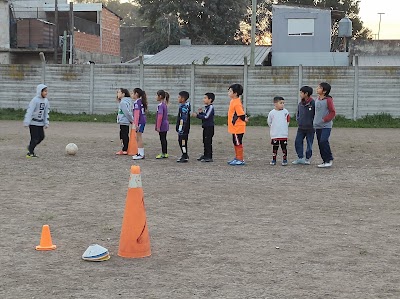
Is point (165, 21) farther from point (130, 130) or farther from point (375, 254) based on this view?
point (375, 254)

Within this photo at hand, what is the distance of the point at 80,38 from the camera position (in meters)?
48.3

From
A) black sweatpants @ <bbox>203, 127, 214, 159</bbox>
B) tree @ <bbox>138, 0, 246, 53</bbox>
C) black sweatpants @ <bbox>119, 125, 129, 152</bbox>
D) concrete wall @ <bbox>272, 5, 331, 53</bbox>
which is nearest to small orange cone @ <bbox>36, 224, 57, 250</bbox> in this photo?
black sweatpants @ <bbox>203, 127, 214, 159</bbox>

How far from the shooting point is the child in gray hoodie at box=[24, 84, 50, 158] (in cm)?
1420

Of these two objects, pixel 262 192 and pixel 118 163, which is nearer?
pixel 262 192

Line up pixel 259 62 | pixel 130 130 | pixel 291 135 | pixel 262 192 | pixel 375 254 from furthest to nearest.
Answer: pixel 259 62 → pixel 291 135 → pixel 130 130 → pixel 262 192 → pixel 375 254

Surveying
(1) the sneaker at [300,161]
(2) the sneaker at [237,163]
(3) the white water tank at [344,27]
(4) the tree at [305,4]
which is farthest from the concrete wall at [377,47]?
(2) the sneaker at [237,163]

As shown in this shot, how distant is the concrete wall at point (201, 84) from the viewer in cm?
2694

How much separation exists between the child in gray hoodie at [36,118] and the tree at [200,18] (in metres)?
40.1

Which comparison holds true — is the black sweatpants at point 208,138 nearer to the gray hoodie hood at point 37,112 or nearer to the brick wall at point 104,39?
the gray hoodie hood at point 37,112

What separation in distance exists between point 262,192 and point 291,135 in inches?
506

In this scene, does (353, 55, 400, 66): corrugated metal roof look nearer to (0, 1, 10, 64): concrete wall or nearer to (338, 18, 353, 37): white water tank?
(338, 18, 353, 37): white water tank

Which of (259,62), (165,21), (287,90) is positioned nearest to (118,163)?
(287,90)

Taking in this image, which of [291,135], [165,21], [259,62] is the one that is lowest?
[291,135]

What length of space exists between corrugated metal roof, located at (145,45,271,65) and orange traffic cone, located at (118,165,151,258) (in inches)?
1259
